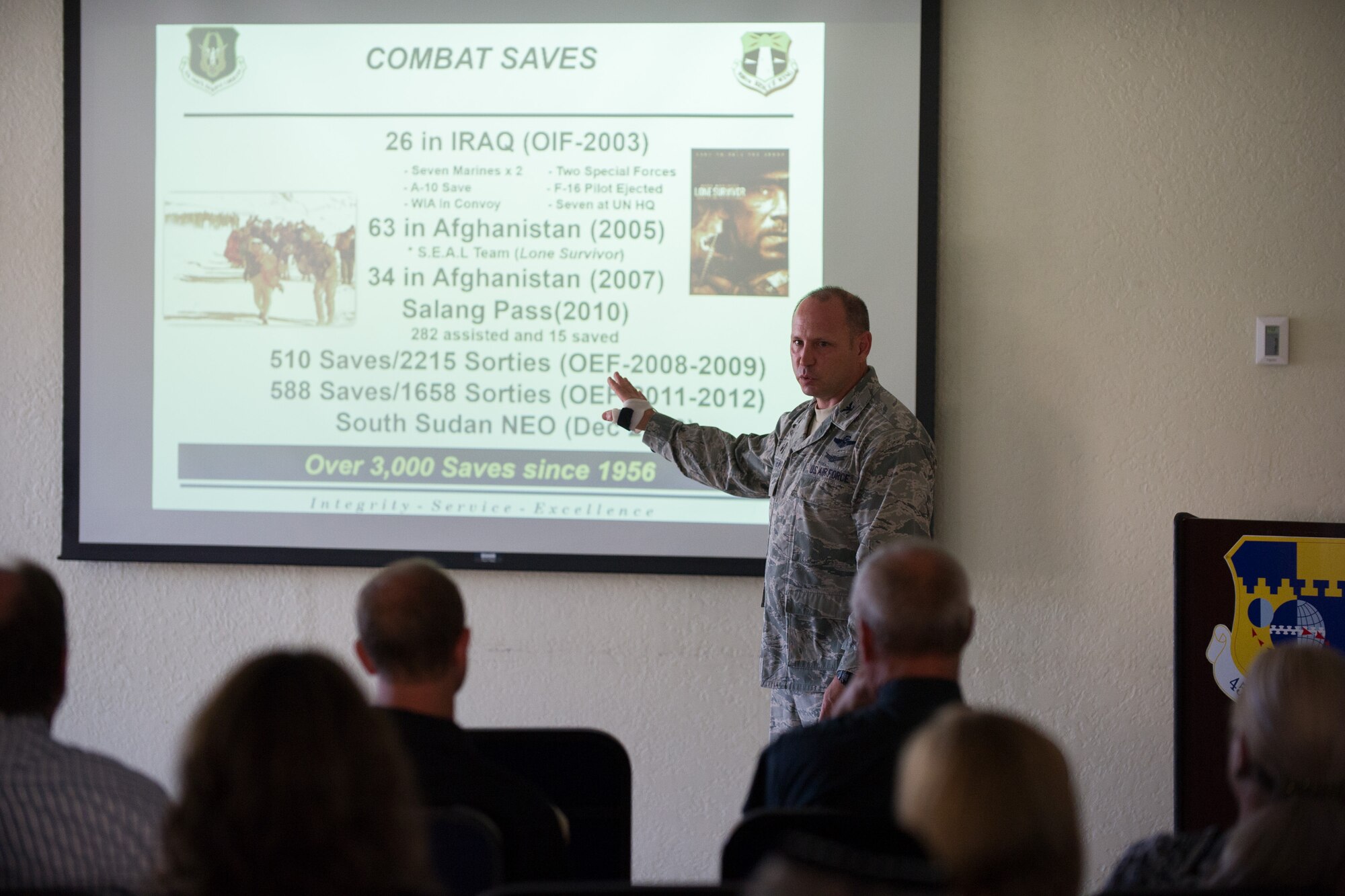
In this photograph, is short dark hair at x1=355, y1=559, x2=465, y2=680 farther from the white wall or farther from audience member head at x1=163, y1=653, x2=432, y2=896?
the white wall

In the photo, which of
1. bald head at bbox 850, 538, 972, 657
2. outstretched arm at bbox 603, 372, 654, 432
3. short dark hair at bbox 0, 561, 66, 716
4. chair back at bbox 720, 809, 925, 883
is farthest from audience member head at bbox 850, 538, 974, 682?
outstretched arm at bbox 603, 372, 654, 432

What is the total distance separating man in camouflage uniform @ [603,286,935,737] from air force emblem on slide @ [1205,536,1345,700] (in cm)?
103

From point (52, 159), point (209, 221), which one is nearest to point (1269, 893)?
point (209, 221)

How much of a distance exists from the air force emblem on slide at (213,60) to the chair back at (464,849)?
9.24 ft

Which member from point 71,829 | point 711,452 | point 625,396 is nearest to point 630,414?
point 625,396

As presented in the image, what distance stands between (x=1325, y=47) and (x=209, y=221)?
3.32m

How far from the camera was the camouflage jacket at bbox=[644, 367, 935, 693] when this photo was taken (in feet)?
8.35

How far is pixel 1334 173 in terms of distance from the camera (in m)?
3.10

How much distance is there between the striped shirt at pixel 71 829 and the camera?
1257 mm

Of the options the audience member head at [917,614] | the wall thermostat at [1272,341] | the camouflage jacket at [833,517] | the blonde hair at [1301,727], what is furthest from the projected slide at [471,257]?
the blonde hair at [1301,727]

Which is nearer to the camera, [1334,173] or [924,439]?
[924,439]

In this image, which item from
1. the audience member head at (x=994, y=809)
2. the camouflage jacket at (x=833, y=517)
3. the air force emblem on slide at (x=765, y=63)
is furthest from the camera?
the air force emblem on slide at (x=765, y=63)

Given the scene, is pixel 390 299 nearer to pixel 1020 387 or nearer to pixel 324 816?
pixel 1020 387

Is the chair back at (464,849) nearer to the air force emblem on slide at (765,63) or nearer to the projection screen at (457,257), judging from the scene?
the projection screen at (457,257)
